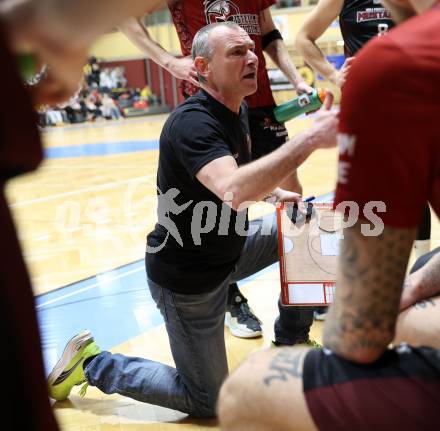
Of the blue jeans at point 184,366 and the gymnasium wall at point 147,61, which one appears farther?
the gymnasium wall at point 147,61

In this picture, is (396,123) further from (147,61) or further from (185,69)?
(147,61)

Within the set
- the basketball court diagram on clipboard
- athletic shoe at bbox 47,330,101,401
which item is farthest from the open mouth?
athletic shoe at bbox 47,330,101,401

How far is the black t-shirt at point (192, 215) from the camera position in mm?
2498

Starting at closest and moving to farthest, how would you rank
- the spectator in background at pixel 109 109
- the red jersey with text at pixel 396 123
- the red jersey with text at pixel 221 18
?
the red jersey with text at pixel 396 123 → the red jersey with text at pixel 221 18 → the spectator in background at pixel 109 109

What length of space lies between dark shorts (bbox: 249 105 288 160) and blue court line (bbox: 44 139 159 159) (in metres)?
8.05

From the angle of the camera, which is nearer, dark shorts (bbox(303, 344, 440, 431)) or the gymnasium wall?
dark shorts (bbox(303, 344, 440, 431))

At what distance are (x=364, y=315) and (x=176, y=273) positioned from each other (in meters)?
1.41

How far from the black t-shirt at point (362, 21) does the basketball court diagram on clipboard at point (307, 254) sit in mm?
1148

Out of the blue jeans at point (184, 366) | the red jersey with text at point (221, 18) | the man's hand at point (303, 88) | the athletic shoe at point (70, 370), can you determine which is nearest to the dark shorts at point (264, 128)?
the red jersey with text at point (221, 18)

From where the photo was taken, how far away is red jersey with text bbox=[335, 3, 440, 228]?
1.11 meters

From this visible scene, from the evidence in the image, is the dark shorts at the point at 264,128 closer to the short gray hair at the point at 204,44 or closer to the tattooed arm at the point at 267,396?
the short gray hair at the point at 204,44

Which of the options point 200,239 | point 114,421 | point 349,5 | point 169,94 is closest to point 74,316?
point 114,421

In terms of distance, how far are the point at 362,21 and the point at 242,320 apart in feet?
5.57

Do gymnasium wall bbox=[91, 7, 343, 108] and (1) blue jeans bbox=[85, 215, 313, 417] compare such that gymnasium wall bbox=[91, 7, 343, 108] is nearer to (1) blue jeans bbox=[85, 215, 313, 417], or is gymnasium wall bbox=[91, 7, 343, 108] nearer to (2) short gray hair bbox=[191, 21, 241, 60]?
(2) short gray hair bbox=[191, 21, 241, 60]
